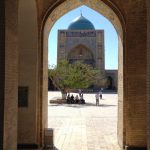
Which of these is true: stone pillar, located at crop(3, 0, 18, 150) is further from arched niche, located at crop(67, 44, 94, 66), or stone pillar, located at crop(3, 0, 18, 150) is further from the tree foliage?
arched niche, located at crop(67, 44, 94, 66)

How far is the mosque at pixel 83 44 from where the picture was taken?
1487 inches

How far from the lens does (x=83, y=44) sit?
38.1m

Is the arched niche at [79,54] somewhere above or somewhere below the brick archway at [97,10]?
above

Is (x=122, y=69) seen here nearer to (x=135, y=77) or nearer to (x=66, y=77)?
(x=135, y=77)

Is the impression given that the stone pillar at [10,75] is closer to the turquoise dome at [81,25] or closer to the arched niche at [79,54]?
the turquoise dome at [81,25]

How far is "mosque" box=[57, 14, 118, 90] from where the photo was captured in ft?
124

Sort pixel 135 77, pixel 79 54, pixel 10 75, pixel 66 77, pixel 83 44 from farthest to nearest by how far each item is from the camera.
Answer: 1. pixel 79 54
2. pixel 83 44
3. pixel 66 77
4. pixel 135 77
5. pixel 10 75

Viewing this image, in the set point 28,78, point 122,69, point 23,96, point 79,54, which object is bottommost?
point 23,96

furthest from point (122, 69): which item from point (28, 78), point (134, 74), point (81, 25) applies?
point (81, 25)

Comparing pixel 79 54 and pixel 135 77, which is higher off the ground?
pixel 79 54

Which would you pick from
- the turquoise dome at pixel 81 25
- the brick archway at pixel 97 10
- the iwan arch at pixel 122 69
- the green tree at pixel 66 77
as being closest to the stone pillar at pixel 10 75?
the iwan arch at pixel 122 69

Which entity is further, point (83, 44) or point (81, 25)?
point (81, 25)

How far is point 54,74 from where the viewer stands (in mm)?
23109

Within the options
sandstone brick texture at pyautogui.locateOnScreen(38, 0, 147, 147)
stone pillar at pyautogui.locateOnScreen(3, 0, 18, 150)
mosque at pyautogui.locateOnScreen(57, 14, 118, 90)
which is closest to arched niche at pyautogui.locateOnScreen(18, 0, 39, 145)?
sandstone brick texture at pyautogui.locateOnScreen(38, 0, 147, 147)
